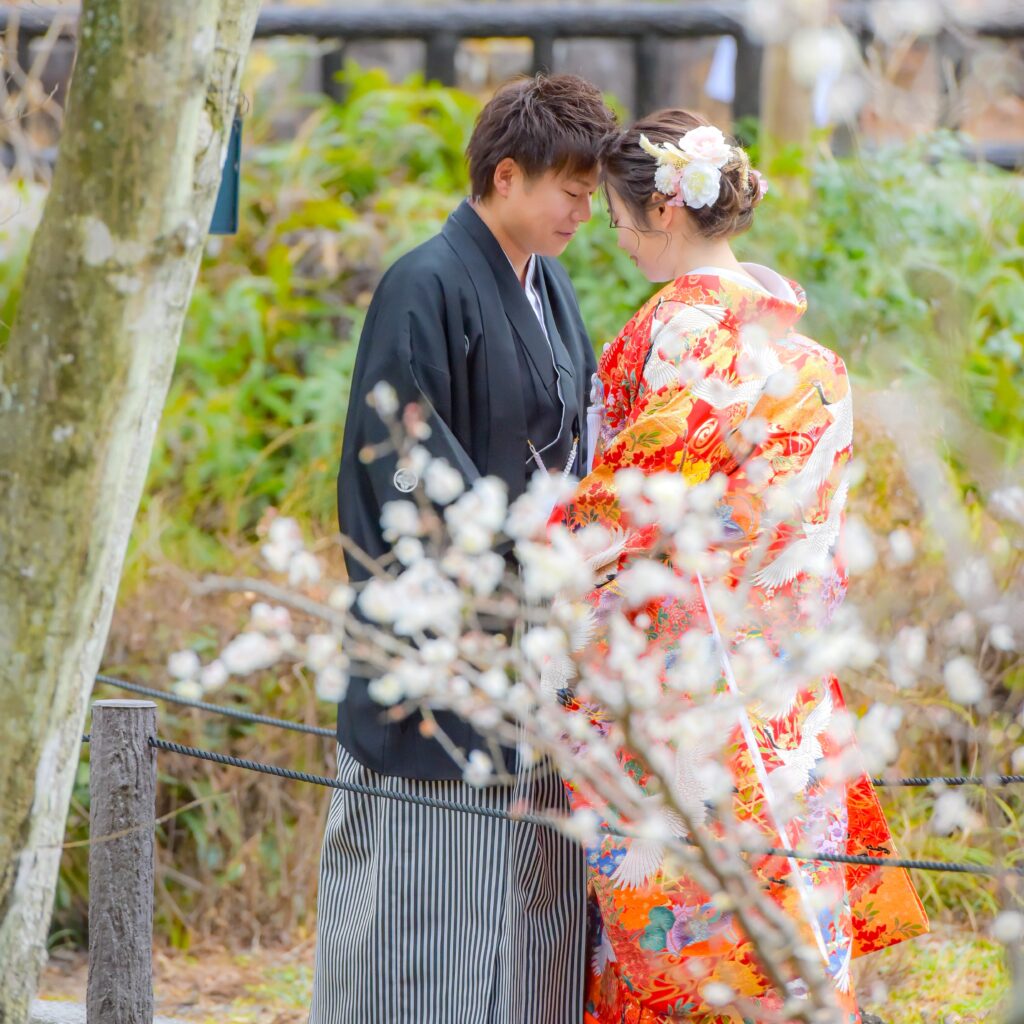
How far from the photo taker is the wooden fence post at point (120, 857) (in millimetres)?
2666

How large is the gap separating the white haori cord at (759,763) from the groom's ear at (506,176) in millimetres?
834

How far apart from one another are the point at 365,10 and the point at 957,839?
486 cm

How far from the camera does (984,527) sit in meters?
4.26

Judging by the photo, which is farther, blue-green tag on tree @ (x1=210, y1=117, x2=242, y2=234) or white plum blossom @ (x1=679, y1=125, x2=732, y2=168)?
blue-green tag on tree @ (x1=210, y1=117, x2=242, y2=234)

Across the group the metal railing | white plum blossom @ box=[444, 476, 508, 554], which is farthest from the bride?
the metal railing

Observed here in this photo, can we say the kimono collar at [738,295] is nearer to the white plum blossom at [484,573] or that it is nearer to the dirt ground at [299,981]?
the white plum blossom at [484,573]

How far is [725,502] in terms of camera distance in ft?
7.70

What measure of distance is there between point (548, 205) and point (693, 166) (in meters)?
0.35

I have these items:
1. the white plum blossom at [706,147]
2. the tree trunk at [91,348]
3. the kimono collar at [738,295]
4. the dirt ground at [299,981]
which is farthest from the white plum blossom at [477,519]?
the dirt ground at [299,981]

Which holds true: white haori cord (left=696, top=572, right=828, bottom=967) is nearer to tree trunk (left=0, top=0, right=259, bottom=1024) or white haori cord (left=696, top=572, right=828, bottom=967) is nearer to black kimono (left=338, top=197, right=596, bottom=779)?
black kimono (left=338, top=197, right=596, bottom=779)

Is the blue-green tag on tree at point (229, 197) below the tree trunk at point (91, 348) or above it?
above

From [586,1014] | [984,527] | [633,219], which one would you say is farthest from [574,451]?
[984,527]

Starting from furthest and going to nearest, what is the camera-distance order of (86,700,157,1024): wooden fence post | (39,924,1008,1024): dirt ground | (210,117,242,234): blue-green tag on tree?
(39,924,1008,1024): dirt ground < (210,117,242,234): blue-green tag on tree < (86,700,157,1024): wooden fence post

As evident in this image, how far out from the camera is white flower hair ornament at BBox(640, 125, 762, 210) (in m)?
2.32
